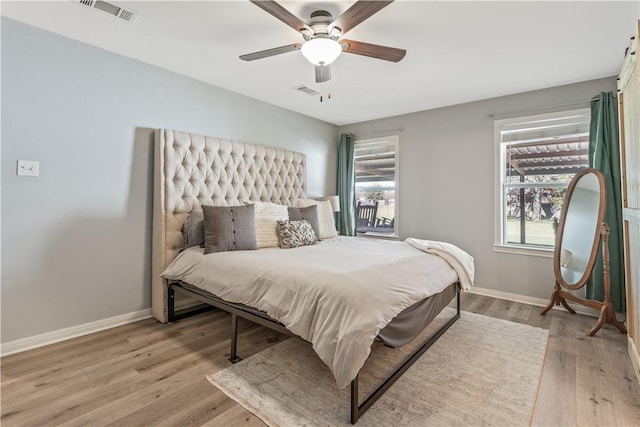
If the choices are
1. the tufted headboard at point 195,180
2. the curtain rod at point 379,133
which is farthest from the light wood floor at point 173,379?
the curtain rod at point 379,133

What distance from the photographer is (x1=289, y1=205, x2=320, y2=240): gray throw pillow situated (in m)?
3.59

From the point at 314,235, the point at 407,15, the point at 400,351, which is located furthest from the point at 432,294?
the point at 407,15

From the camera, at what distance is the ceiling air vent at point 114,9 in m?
2.10

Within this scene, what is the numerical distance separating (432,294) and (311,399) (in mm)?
1054

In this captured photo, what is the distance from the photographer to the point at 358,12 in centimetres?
185

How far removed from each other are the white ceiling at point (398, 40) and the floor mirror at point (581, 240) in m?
1.19

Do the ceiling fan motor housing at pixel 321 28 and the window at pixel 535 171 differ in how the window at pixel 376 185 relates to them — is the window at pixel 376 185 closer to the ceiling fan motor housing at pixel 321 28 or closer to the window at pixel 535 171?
the window at pixel 535 171

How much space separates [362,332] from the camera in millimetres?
1534

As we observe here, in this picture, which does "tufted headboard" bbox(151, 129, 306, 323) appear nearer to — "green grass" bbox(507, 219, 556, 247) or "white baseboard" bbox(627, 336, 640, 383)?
"green grass" bbox(507, 219, 556, 247)

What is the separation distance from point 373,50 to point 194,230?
225cm

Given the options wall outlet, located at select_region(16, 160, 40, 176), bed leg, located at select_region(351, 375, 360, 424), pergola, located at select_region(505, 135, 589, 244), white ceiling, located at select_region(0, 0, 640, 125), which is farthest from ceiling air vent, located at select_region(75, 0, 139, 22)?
pergola, located at select_region(505, 135, 589, 244)

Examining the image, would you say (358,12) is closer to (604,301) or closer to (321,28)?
(321,28)

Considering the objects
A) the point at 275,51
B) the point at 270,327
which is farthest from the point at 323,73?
the point at 270,327

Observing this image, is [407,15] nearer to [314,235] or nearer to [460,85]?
[460,85]
